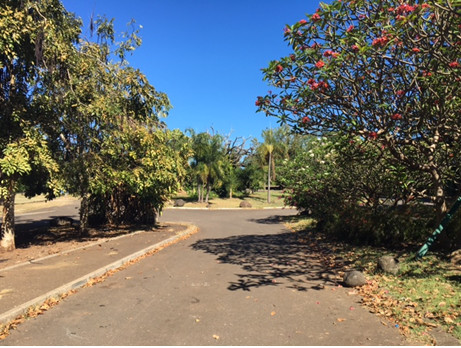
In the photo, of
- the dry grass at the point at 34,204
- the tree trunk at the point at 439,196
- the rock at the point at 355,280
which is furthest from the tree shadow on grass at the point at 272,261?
the dry grass at the point at 34,204

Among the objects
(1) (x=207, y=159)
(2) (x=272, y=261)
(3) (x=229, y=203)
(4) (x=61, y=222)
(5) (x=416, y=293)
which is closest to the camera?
(5) (x=416, y=293)

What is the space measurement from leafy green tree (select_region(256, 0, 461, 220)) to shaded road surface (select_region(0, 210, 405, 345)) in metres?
3.18

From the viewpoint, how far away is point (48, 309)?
5.25m

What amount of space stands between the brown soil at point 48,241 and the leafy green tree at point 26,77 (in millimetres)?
1287

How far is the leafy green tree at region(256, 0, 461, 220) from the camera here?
5824mm

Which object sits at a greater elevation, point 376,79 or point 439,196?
point 376,79

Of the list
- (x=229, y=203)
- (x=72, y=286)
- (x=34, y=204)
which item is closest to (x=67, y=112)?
(x=72, y=286)

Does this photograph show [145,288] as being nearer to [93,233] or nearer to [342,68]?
[342,68]

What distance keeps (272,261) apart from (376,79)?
4964 millimetres

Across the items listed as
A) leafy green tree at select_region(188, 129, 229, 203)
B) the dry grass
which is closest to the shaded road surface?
the dry grass

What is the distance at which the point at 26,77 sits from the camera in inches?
387

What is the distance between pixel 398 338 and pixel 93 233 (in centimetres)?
1267

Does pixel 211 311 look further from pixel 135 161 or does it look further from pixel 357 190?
pixel 357 190

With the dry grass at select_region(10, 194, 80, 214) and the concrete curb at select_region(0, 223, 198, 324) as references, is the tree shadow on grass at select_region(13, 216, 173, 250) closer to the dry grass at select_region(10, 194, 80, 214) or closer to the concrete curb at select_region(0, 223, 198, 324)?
the concrete curb at select_region(0, 223, 198, 324)
